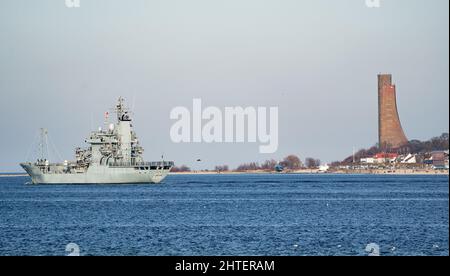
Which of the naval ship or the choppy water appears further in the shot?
the naval ship

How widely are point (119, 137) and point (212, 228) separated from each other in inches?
3286

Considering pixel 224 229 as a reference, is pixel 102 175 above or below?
above

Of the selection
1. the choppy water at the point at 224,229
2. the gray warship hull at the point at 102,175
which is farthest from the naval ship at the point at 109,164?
the choppy water at the point at 224,229

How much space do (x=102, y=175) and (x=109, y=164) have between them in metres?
2.36

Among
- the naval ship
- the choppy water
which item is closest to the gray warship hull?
the naval ship

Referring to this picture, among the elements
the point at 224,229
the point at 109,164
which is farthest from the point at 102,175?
the point at 224,229

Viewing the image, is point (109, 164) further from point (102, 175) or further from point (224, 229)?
point (224, 229)

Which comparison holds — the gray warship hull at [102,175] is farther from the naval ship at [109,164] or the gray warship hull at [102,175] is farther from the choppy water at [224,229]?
the choppy water at [224,229]

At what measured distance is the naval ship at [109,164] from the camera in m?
136

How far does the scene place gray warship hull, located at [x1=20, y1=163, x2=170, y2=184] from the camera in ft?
453

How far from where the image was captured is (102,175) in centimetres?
13812

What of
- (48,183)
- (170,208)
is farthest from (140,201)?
(48,183)

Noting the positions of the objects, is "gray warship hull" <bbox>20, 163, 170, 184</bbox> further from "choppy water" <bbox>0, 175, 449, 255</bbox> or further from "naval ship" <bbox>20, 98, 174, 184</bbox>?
"choppy water" <bbox>0, 175, 449, 255</bbox>
